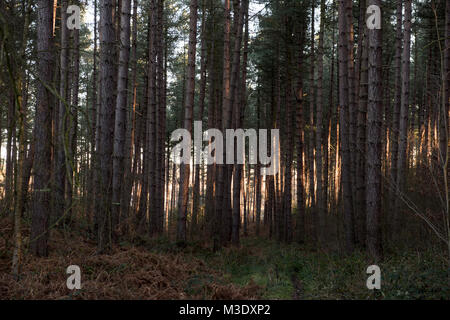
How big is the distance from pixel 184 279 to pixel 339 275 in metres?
2.91

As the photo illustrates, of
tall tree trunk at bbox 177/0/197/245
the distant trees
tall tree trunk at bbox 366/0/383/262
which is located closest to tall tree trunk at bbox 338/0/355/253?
the distant trees

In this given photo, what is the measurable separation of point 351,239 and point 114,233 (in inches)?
227

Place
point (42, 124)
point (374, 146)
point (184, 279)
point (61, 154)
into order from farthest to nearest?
1. point (61, 154)
2. point (374, 146)
3. point (184, 279)
4. point (42, 124)

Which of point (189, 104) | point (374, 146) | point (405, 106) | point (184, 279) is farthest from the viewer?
point (405, 106)

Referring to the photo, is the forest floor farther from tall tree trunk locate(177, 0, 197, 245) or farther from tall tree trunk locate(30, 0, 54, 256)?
tall tree trunk locate(177, 0, 197, 245)

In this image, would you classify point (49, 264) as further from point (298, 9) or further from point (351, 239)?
point (298, 9)

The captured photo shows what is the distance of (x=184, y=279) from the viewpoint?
5.80 m

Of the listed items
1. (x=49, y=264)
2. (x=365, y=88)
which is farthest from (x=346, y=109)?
(x=49, y=264)

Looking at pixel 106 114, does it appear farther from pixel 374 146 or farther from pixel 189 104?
pixel 374 146

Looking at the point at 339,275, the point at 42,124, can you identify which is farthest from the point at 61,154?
the point at 339,275

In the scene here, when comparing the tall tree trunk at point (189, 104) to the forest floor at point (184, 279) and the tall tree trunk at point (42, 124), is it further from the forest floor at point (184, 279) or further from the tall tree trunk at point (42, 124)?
the tall tree trunk at point (42, 124)

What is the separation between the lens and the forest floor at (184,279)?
4.44m

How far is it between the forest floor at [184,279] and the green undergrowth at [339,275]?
0.6 inches

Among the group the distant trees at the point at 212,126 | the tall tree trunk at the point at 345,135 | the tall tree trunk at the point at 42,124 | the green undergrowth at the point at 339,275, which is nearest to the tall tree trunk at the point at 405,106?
the distant trees at the point at 212,126
